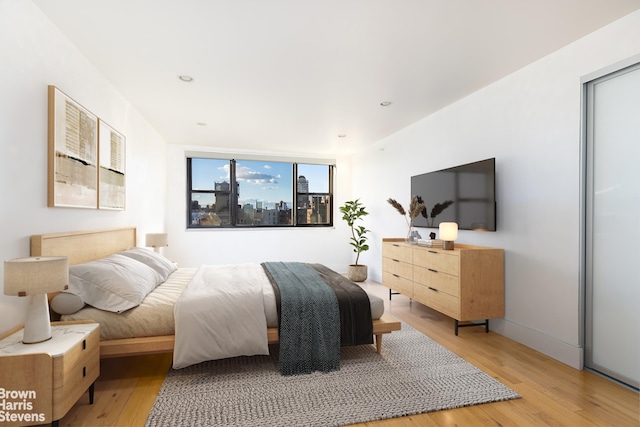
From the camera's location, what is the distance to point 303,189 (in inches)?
259

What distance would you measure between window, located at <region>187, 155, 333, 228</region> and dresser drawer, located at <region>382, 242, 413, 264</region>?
2467 mm

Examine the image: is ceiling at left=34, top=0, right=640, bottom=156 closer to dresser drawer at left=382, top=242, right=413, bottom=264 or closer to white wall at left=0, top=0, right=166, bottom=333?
white wall at left=0, top=0, right=166, bottom=333

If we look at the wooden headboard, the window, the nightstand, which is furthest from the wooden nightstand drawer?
the window

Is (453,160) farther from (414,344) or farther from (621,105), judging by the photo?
(414,344)

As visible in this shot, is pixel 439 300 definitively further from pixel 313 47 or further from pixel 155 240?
pixel 155 240

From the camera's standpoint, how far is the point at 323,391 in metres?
2.11

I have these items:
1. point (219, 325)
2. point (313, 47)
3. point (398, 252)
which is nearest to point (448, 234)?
point (398, 252)

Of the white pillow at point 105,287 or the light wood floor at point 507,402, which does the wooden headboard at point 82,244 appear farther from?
the light wood floor at point 507,402

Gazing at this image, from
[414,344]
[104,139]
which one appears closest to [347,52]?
[104,139]

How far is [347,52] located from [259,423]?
2671 millimetres

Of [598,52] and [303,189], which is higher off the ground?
[598,52]

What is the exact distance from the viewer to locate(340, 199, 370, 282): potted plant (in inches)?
224

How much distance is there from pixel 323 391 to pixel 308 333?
41cm

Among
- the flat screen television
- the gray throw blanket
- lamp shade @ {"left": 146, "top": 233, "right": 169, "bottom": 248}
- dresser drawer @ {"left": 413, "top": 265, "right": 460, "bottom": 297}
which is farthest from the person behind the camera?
lamp shade @ {"left": 146, "top": 233, "right": 169, "bottom": 248}
